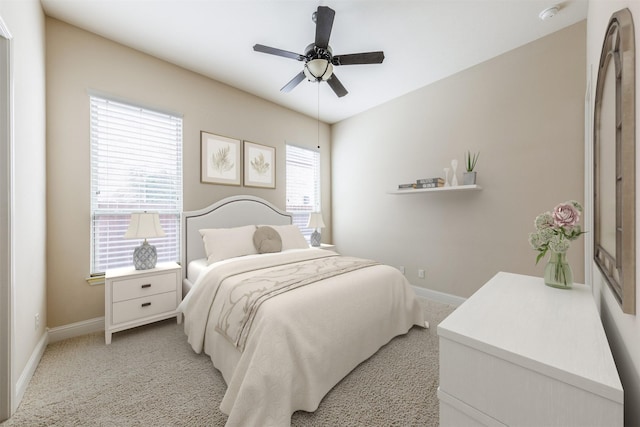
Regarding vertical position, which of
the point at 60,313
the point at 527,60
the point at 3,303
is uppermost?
the point at 527,60

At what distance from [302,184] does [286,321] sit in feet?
10.1

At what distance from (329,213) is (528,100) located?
124 inches

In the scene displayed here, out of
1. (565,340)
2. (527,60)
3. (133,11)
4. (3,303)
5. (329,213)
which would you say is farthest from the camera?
(329,213)

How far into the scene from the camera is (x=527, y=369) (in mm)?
688

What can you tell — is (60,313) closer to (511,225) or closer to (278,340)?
(278,340)

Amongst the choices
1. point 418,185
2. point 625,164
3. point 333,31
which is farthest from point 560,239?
point 333,31

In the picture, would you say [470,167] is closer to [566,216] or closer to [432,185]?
[432,185]

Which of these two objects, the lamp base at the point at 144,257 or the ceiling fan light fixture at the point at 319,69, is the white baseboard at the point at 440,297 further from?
the lamp base at the point at 144,257

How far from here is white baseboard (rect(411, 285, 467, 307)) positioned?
302cm

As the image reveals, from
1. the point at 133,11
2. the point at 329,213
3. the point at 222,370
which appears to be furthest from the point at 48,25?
the point at 329,213

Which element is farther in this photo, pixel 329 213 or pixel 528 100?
pixel 329 213

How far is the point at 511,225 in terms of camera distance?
2.62 metres

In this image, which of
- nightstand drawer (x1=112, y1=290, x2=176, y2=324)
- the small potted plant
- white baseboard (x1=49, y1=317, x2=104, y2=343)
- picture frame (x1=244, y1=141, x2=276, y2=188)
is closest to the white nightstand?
nightstand drawer (x1=112, y1=290, x2=176, y2=324)

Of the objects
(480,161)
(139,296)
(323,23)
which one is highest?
(323,23)
